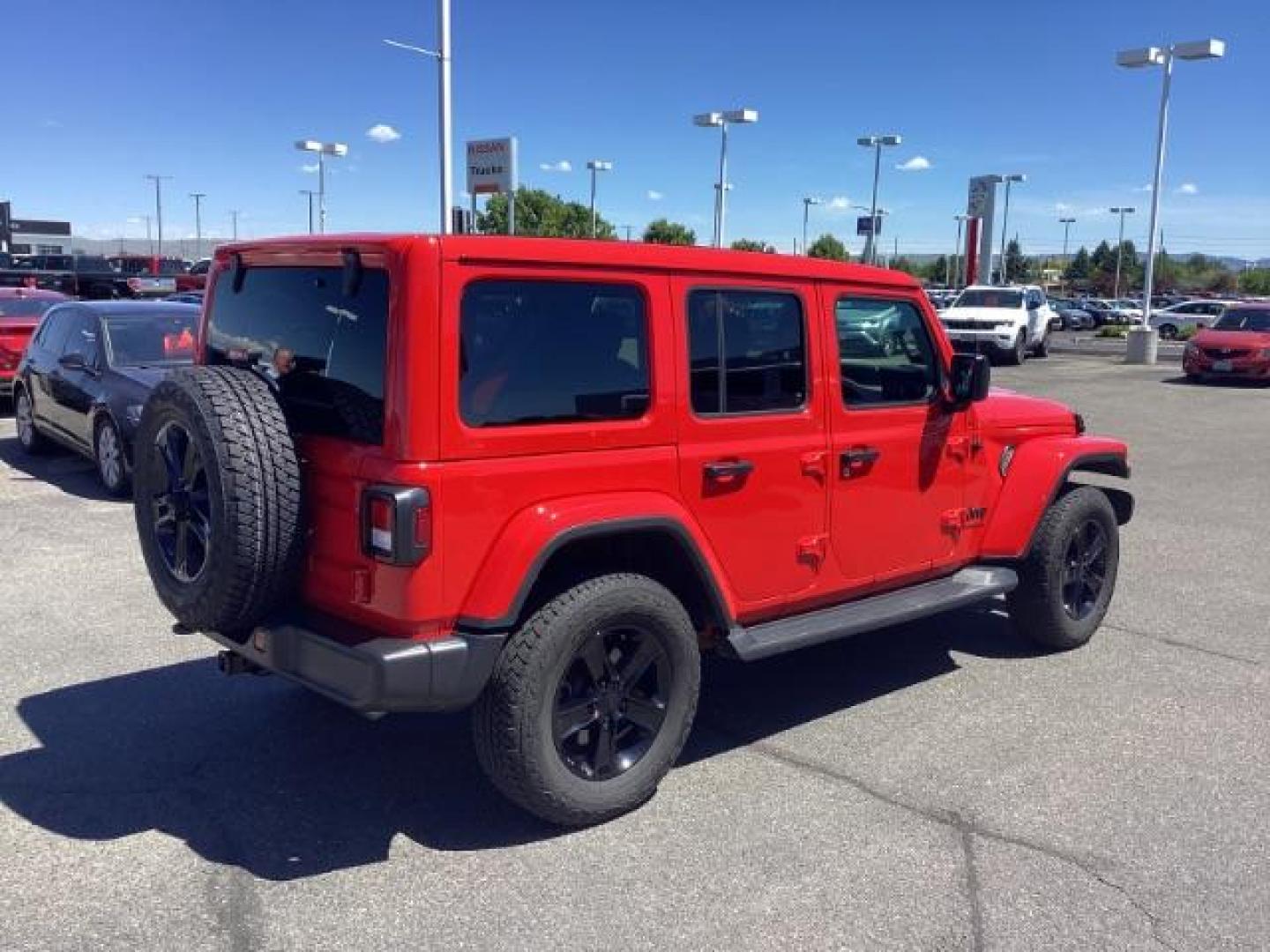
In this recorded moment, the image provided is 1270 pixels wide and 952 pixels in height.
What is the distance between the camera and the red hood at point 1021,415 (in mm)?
5258

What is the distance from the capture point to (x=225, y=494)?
3.29 m

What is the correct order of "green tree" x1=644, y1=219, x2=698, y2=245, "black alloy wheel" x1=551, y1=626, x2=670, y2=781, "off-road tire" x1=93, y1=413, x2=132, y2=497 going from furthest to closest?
"green tree" x1=644, y1=219, x2=698, y2=245, "off-road tire" x1=93, y1=413, x2=132, y2=497, "black alloy wheel" x1=551, y1=626, x2=670, y2=781

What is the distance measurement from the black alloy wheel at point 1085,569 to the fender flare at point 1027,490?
0.33m

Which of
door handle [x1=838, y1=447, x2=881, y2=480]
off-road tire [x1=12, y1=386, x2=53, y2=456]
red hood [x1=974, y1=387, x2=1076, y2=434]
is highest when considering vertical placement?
red hood [x1=974, y1=387, x2=1076, y2=434]

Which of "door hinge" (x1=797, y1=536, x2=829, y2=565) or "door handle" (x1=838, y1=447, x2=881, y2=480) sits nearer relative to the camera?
"door hinge" (x1=797, y1=536, x2=829, y2=565)

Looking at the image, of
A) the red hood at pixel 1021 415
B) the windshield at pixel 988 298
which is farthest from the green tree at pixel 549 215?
the red hood at pixel 1021 415

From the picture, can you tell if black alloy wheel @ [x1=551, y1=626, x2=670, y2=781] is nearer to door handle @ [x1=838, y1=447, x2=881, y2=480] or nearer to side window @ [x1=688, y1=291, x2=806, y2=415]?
side window @ [x1=688, y1=291, x2=806, y2=415]

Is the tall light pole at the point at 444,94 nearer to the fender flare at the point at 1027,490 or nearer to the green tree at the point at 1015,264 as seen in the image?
the fender flare at the point at 1027,490

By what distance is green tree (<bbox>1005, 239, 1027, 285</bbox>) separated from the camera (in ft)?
370

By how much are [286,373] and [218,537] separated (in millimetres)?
666

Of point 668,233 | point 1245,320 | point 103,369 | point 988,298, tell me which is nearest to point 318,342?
point 103,369

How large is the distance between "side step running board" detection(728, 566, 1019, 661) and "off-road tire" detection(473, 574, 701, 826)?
0.43 meters

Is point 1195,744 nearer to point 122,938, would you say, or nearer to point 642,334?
point 642,334

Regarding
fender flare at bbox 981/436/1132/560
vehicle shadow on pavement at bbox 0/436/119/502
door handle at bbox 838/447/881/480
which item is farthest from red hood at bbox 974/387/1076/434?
vehicle shadow on pavement at bbox 0/436/119/502
